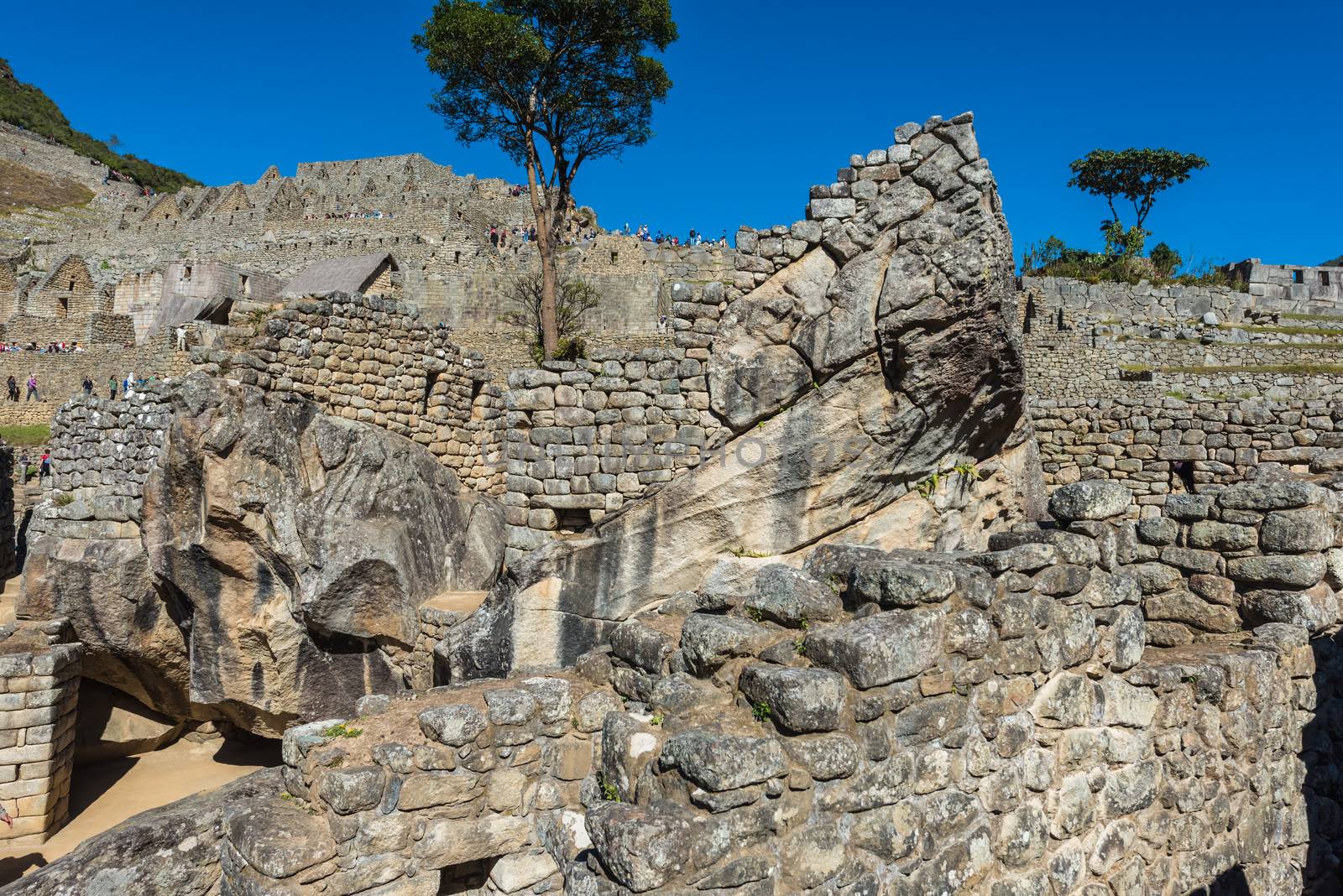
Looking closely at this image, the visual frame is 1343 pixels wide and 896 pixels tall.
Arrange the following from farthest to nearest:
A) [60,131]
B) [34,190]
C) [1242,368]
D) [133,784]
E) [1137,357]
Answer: [60,131] → [34,190] → [1137,357] → [1242,368] → [133,784]

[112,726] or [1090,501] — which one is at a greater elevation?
[1090,501]

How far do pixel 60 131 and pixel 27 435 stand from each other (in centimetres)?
7466

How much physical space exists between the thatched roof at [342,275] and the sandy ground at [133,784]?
15.5 metres

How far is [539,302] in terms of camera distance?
2650 centimetres

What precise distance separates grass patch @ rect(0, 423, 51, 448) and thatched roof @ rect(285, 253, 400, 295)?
8.13m

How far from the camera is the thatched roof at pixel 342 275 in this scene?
24.0 meters

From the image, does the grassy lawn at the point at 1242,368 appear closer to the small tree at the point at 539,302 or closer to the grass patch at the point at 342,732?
the small tree at the point at 539,302

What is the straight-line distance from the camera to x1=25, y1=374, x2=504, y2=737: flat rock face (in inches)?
337

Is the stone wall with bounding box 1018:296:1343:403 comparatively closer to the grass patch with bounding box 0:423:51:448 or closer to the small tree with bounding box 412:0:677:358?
the small tree with bounding box 412:0:677:358

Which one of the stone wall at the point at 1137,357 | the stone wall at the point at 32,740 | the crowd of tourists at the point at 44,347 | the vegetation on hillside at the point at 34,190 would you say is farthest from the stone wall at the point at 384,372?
the vegetation on hillside at the point at 34,190

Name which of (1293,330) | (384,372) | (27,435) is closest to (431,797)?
(384,372)

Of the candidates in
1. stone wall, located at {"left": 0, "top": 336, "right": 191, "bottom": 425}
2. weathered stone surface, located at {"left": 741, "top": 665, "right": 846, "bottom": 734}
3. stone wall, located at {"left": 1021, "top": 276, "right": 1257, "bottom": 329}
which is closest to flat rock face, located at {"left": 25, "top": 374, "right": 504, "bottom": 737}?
weathered stone surface, located at {"left": 741, "top": 665, "right": 846, "bottom": 734}

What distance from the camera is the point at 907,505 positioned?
27.3 feet

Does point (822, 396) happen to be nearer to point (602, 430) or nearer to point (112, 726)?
point (602, 430)
